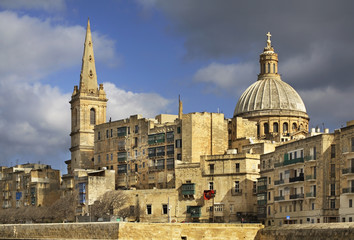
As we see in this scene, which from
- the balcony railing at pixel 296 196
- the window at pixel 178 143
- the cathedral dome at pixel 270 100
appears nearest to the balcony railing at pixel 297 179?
the balcony railing at pixel 296 196

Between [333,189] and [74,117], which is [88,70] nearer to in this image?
[74,117]

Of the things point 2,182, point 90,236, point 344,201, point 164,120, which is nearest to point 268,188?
point 344,201

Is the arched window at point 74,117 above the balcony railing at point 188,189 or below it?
above

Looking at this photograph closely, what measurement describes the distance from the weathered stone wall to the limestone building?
3819 cm

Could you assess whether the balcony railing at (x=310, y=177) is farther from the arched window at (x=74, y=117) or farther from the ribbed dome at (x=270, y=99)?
the arched window at (x=74, y=117)

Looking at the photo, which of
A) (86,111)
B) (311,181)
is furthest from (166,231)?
(86,111)

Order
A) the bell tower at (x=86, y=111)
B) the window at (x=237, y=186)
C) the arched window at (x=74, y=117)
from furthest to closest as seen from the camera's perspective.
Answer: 1. the arched window at (x=74, y=117)
2. the bell tower at (x=86, y=111)
3. the window at (x=237, y=186)

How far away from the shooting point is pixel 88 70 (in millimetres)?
101000

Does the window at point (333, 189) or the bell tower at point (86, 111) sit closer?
the window at point (333, 189)

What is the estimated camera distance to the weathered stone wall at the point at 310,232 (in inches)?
1980

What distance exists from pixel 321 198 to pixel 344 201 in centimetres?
285

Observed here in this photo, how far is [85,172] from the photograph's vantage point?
85062mm

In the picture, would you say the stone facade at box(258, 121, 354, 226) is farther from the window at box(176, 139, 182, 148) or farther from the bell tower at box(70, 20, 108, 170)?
the bell tower at box(70, 20, 108, 170)

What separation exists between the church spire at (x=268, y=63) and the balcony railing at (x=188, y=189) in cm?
2677
